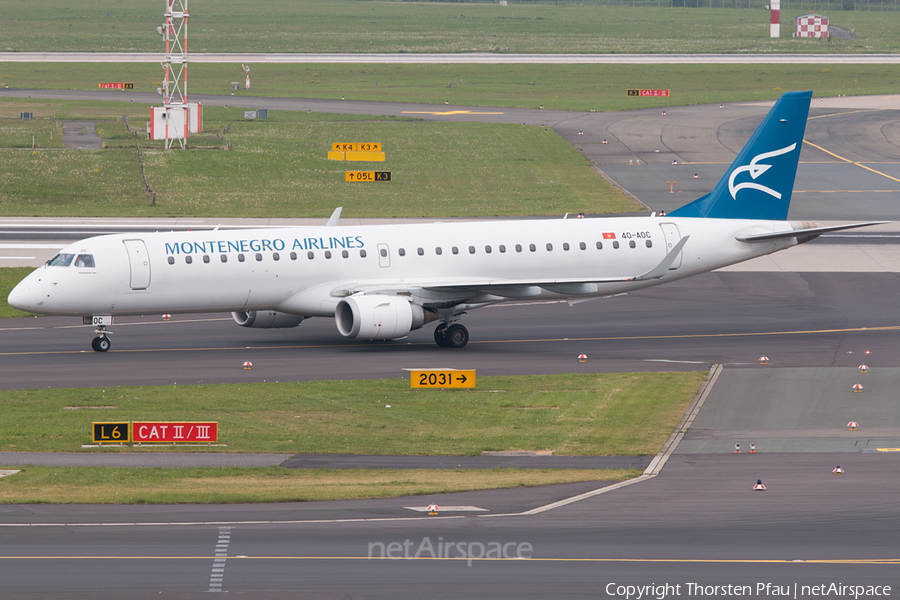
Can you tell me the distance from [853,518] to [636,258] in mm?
22746

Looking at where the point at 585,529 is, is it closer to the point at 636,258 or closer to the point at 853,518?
the point at 853,518

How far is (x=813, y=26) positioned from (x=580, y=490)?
17733cm

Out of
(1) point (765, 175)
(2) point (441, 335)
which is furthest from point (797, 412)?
(1) point (765, 175)

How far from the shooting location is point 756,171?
1838 inches

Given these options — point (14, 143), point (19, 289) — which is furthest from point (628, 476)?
point (14, 143)

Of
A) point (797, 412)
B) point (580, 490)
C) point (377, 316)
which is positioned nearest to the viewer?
point (580, 490)

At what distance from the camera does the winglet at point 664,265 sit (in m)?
41.3

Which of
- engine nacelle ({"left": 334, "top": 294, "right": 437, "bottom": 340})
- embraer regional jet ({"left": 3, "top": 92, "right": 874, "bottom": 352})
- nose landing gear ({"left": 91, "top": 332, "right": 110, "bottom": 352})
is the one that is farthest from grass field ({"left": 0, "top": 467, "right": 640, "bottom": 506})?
nose landing gear ({"left": 91, "top": 332, "right": 110, "bottom": 352})

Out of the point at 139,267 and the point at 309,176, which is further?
the point at 309,176

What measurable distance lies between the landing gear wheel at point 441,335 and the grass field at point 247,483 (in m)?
15.2

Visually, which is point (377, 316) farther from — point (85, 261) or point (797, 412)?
point (797, 412)

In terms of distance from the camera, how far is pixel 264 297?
40.7 meters

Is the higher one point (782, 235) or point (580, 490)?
point (782, 235)

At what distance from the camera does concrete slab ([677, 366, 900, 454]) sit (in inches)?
1151
